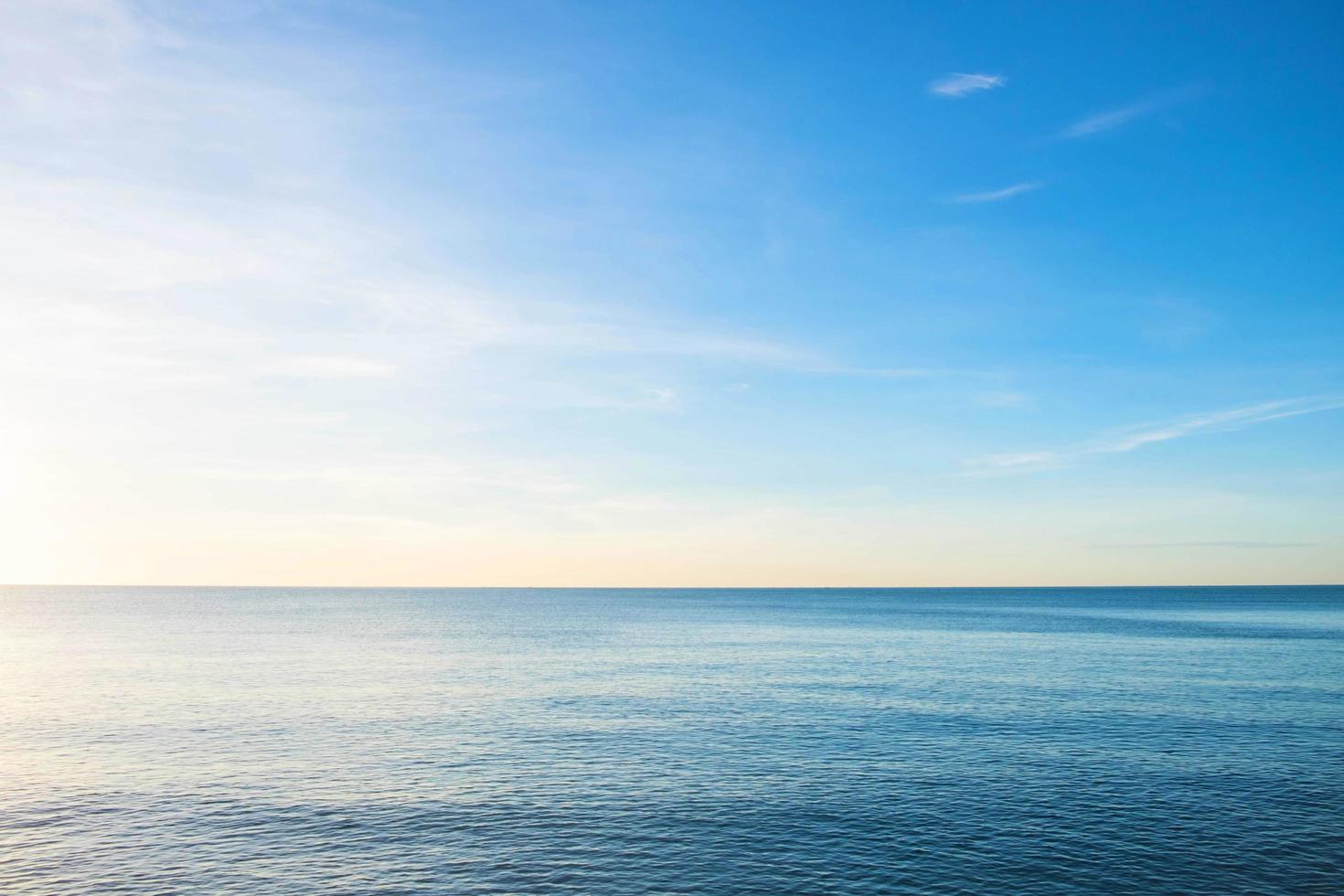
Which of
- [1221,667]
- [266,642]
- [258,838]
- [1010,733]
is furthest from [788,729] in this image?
[266,642]

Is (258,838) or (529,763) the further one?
(529,763)

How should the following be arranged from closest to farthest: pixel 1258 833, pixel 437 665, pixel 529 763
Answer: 1. pixel 1258 833
2. pixel 529 763
3. pixel 437 665

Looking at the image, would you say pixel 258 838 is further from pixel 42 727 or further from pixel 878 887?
pixel 42 727

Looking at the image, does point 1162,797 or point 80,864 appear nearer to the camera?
point 80,864

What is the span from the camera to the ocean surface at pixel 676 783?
4256 cm

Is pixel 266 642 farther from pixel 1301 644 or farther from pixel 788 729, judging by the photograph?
pixel 1301 644

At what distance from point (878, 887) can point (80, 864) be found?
39.1 meters

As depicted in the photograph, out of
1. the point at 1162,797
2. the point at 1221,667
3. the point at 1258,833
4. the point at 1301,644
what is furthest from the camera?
the point at 1301,644

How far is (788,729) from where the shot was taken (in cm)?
7575

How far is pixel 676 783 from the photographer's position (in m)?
58.4

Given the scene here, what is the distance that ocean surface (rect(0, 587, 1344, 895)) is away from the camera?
42.6 meters

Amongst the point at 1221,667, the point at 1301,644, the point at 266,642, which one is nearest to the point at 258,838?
the point at 1221,667

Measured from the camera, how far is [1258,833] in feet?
154

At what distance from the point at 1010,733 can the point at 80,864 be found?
65072 millimetres
